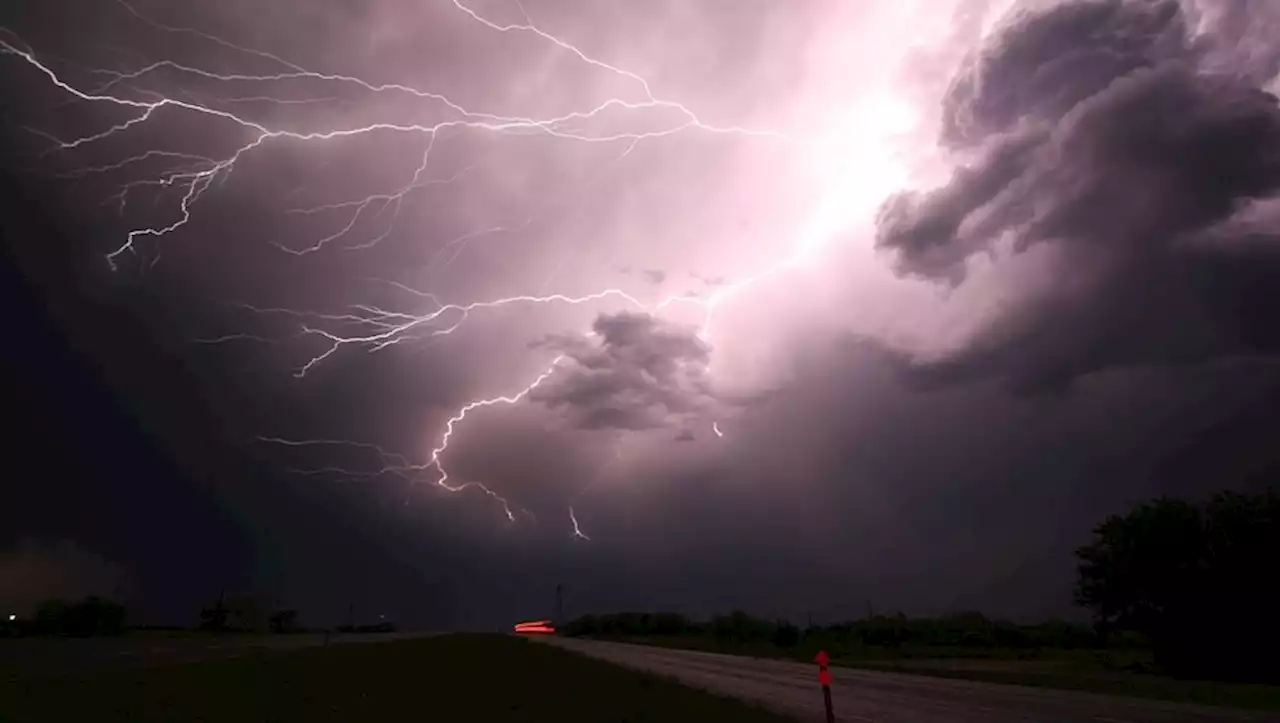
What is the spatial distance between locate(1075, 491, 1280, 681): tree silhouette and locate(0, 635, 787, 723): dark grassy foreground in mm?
20293

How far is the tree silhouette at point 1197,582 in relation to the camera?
31000 millimetres

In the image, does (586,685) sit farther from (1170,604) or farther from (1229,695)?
(1170,604)

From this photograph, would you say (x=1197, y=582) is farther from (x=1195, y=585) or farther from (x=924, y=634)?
(x=924, y=634)

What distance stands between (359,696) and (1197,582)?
1455 inches

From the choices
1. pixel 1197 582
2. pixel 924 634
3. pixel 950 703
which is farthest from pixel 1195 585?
pixel 924 634

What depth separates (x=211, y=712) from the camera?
1747 cm

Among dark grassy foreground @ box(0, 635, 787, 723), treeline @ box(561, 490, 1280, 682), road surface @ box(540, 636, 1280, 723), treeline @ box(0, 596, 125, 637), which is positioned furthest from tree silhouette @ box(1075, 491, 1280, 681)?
treeline @ box(0, 596, 125, 637)

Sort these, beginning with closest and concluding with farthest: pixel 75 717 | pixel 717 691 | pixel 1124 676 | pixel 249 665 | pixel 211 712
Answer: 1. pixel 75 717
2. pixel 211 712
3. pixel 717 691
4. pixel 1124 676
5. pixel 249 665

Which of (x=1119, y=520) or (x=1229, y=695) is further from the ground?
(x=1119, y=520)

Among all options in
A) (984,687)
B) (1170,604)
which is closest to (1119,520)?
(1170,604)

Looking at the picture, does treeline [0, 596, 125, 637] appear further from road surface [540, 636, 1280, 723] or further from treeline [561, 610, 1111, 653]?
road surface [540, 636, 1280, 723]

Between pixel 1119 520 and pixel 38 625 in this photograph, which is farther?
pixel 38 625

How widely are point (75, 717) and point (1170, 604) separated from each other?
3637 cm

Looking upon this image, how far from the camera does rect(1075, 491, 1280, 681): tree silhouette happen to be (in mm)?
31000
